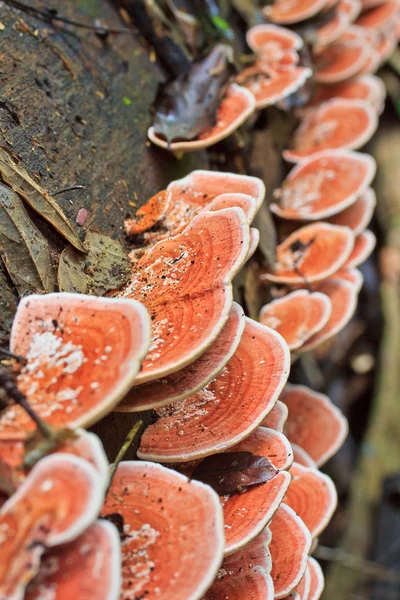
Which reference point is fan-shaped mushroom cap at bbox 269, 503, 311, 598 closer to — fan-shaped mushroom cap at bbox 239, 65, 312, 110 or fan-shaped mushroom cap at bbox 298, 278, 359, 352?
fan-shaped mushroom cap at bbox 298, 278, 359, 352

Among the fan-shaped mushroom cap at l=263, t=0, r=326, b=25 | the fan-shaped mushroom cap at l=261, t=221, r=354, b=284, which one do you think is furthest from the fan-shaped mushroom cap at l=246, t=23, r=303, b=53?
the fan-shaped mushroom cap at l=261, t=221, r=354, b=284

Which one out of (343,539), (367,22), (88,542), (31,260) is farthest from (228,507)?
(367,22)

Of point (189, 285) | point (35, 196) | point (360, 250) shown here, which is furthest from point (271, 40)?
point (189, 285)

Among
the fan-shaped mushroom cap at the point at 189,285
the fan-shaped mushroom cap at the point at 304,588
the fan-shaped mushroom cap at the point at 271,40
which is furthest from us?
the fan-shaped mushroom cap at the point at 271,40

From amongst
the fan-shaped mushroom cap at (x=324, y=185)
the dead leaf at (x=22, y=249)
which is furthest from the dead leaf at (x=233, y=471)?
the fan-shaped mushroom cap at (x=324, y=185)

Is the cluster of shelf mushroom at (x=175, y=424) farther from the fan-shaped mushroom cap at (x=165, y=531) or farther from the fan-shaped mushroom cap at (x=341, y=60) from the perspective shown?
the fan-shaped mushroom cap at (x=341, y=60)

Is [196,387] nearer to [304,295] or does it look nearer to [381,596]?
[304,295]
